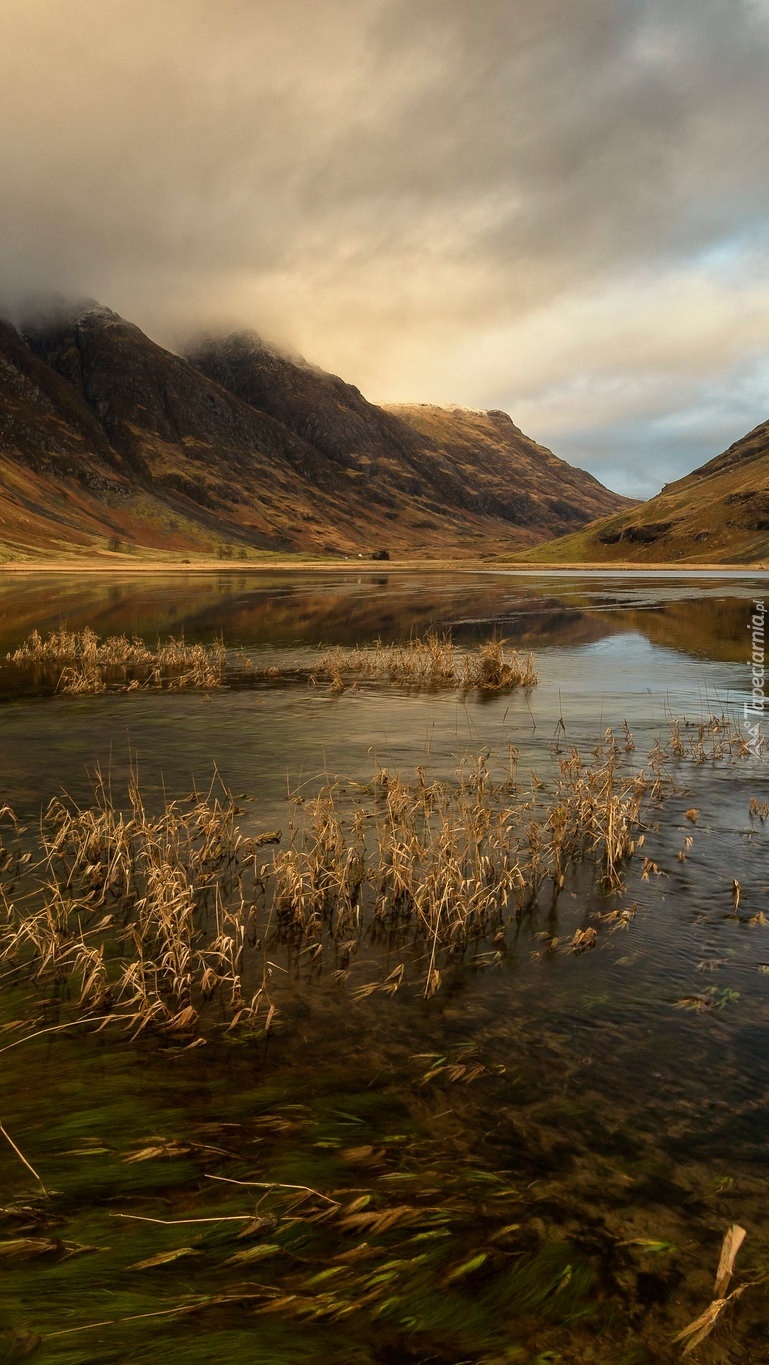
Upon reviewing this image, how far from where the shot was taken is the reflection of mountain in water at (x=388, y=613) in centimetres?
4856

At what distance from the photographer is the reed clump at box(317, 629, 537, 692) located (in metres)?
30.9

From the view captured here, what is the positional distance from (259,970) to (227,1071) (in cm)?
207

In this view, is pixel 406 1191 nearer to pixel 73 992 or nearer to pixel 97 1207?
pixel 97 1207

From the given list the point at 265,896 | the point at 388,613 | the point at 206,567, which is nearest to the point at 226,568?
the point at 206,567

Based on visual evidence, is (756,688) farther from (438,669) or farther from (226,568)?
(226,568)

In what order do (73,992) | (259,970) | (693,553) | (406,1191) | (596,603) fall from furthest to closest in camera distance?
1. (693,553)
2. (596,603)
3. (259,970)
4. (73,992)
5. (406,1191)

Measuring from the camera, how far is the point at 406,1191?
5.96 metres

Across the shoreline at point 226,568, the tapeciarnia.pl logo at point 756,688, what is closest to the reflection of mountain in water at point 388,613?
the tapeciarnia.pl logo at point 756,688

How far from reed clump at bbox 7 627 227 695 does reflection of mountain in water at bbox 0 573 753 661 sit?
5895mm

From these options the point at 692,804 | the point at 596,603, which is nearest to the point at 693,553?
the point at 596,603

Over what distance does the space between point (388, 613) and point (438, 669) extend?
32878mm

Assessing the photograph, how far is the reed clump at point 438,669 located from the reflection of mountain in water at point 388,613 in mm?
10719

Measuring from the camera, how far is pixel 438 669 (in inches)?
1252

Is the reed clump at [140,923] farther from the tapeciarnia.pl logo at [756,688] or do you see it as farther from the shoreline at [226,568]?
the shoreline at [226,568]
